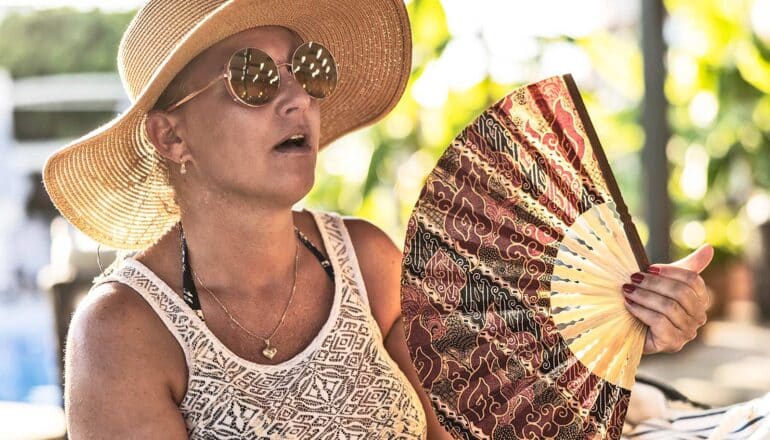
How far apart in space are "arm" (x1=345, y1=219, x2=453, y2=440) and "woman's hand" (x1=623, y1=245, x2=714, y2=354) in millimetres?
678

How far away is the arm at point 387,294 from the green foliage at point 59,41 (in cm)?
416

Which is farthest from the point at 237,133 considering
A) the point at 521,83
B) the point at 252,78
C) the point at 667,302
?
the point at 521,83

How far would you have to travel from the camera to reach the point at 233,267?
2.32 meters

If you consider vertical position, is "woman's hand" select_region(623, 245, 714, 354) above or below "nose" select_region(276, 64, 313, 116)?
below

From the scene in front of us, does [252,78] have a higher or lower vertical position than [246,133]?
higher

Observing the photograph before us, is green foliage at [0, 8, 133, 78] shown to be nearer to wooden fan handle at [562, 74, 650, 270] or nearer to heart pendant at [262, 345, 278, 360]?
heart pendant at [262, 345, 278, 360]

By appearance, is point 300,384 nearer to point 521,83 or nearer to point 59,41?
point 521,83

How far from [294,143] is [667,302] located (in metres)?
0.86

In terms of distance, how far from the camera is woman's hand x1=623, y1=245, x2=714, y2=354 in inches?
77.4

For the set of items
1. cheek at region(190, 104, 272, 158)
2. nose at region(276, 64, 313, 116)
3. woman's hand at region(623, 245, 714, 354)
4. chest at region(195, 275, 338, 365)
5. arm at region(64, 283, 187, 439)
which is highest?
nose at region(276, 64, 313, 116)

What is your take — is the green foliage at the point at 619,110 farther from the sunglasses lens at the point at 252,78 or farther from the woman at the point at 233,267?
the sunglasses lens at the point at 252,78

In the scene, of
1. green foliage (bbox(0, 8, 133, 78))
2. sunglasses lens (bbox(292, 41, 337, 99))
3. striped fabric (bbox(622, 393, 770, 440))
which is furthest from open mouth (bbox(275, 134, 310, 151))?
green foliage (bbox(0, 8, 133, 78))

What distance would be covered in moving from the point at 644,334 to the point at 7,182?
5561 mm

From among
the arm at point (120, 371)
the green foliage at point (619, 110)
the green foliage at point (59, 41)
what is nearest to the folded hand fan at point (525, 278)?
the arm at point (120, 371)
